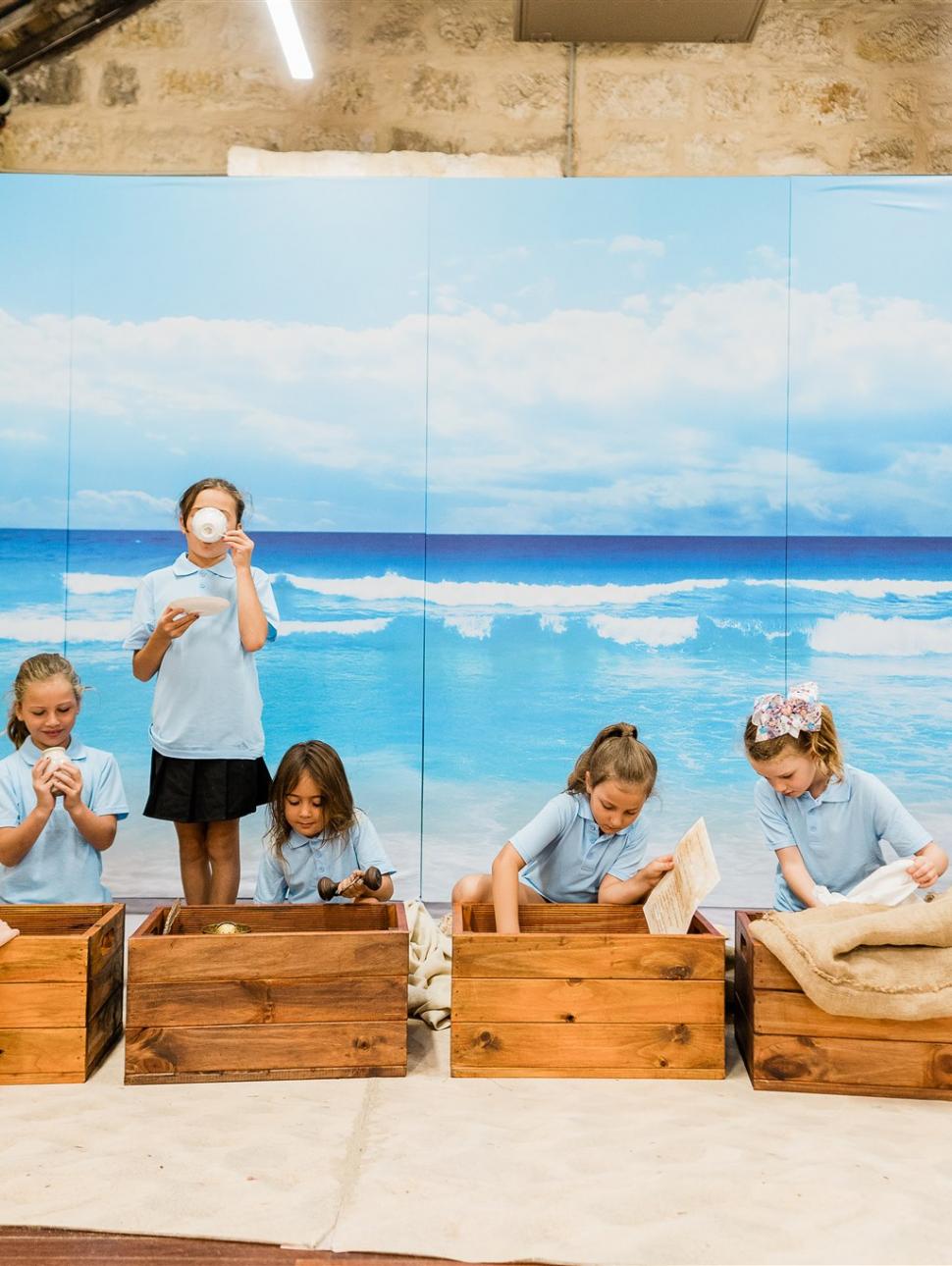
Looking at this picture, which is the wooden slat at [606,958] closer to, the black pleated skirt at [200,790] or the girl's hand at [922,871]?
the girl's hand at [922,871]

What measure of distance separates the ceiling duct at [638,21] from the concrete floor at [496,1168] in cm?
352

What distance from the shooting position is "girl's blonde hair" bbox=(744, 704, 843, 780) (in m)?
2.71

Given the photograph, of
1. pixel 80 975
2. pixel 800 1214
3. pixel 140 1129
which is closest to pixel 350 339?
pixel 80 975

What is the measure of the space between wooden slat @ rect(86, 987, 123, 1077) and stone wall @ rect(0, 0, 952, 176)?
316cm

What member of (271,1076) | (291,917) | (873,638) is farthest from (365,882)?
(873,638)

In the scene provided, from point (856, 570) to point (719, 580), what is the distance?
45 cm

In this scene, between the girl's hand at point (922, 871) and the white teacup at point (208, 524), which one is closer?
the girl's hand at point (922, 871)

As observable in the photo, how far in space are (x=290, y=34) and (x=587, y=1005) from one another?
9.03 ft

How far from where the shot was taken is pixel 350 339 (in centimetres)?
389

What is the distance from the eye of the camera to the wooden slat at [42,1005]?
7.59 feet

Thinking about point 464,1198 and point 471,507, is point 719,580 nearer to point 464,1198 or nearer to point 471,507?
point 471,507

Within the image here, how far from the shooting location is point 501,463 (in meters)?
3.93

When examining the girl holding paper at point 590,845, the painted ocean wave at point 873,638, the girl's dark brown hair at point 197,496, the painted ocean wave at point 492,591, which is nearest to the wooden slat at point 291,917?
the girl holding paper at point 590,845

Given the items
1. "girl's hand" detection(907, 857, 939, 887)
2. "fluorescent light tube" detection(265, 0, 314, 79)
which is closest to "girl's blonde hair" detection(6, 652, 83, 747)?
"fluorescent light tube" detection(265, 0, 314, 79)
